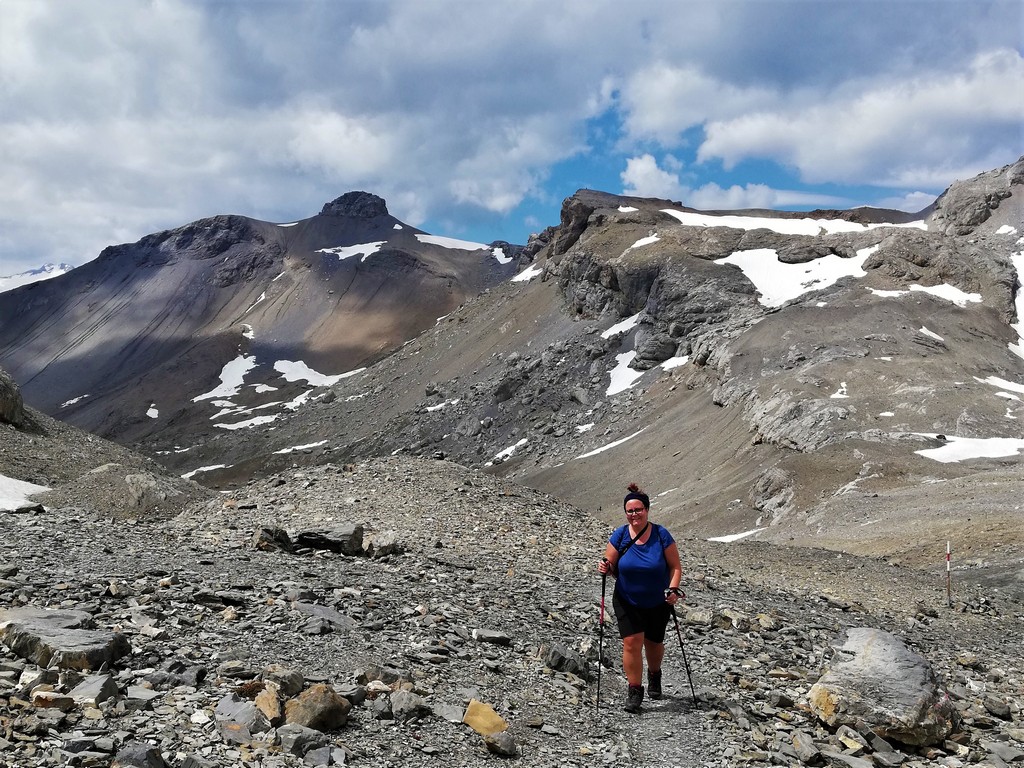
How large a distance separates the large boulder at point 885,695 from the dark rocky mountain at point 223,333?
431 feet

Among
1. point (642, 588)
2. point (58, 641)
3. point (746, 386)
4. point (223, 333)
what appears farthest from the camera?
point (223, 333)

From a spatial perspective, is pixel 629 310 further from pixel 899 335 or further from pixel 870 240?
pixel 899 335

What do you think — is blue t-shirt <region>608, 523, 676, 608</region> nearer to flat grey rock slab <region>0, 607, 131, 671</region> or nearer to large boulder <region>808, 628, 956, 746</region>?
large boulder <region>808, 628, 956, 746</region>

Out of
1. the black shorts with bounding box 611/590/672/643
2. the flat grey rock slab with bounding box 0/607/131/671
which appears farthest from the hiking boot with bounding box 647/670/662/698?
the flat grey rock slab with bounding box 0/607/131/671

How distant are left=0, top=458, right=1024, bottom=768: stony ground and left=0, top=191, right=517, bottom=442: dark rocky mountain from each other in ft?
409

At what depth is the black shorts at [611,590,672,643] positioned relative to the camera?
9.52m

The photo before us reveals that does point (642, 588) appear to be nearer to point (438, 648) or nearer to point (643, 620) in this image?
point (643, 620)

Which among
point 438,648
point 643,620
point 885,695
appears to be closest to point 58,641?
point 438,648

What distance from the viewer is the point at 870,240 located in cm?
7681

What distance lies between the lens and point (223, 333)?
6845 inches

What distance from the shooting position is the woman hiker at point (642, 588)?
9398 mm

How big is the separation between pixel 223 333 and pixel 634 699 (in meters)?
178

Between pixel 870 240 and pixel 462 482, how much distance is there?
67.8 m

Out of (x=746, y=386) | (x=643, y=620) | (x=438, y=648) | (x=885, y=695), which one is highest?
(x=746, y=386)
